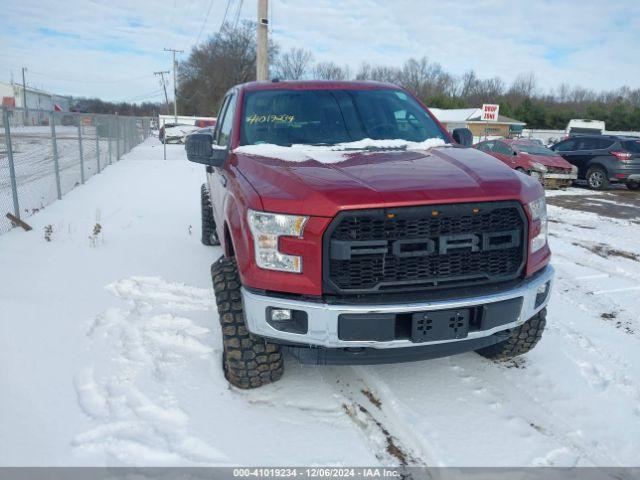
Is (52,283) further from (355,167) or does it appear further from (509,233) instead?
(509,233)

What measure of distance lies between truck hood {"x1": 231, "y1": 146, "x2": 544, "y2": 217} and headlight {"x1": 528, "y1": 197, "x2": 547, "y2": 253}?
0.16 feet

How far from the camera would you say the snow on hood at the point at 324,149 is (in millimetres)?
3318

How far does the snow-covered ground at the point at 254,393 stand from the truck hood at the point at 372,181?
1.28 meters

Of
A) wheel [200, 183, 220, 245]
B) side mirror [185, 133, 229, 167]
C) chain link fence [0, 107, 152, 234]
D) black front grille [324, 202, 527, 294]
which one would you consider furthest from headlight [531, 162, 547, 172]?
black front grille [324, 202, 527, 294]

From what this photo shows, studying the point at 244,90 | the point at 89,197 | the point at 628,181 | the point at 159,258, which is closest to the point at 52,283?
the point at 159,258

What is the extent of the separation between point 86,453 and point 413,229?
2035mm

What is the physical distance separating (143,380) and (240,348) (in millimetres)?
731

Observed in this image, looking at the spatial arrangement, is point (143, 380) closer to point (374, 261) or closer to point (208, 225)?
point (374, 261)

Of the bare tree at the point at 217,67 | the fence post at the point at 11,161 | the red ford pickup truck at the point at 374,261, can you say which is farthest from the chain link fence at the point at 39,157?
the bare tree at the point at 217,67

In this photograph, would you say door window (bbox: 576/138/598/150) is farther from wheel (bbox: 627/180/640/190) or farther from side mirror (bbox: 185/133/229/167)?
side mirror (bbox: 185/133/229/167)

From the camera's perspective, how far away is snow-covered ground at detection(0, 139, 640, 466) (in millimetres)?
2650

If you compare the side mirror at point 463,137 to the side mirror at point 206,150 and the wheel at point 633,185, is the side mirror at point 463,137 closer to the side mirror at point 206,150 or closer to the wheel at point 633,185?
the side mirror at point 206,150

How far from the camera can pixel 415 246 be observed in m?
2.67

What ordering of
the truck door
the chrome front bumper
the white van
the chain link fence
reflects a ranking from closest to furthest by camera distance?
the chrome front bumper → the chain link fence → the truck door → the white van
